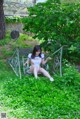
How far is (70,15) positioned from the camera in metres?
9.56

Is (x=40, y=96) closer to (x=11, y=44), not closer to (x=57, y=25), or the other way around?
(x=57, y=25)

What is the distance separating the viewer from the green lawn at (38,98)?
6.00 meters

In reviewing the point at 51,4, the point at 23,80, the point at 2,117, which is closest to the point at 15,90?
the point at 23,80

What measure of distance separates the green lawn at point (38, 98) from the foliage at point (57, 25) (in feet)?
6.48

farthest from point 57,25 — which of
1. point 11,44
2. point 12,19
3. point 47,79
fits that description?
point 12,19

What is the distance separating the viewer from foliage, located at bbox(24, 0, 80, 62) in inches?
376

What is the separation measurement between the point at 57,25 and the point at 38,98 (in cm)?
372

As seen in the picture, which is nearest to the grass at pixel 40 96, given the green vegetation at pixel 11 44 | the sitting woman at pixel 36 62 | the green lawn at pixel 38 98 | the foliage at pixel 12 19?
the green lawn at pixel 38 98

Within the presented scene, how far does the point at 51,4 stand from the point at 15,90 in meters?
3.98

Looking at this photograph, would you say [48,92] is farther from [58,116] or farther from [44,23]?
[44,23]

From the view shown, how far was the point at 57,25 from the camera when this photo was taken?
32.2 feet

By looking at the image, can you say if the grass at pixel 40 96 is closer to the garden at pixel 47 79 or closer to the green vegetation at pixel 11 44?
the garden at pixel 47 79

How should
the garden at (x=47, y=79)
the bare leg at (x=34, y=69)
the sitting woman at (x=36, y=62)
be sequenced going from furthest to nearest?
1. the sitting woman at (x=36, y=62)
2. the bare leg at (x=34, y=69)
3. the garden at (x=47, y=79)

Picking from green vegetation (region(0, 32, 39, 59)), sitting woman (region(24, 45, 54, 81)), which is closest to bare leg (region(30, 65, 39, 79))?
sitting woman (region(24, 45, 54, 81))
